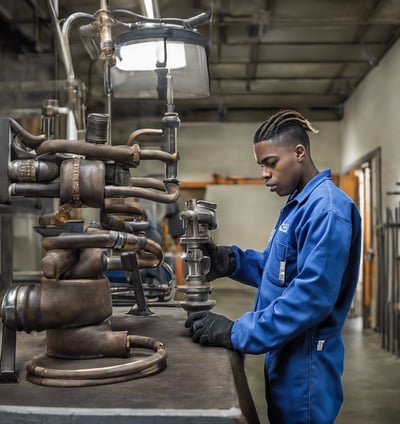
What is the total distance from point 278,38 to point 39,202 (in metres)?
3.42

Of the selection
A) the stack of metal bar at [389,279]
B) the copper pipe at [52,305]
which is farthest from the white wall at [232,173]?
the copper pipe at [52,305]

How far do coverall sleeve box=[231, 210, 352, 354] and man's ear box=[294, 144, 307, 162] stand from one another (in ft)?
0.82

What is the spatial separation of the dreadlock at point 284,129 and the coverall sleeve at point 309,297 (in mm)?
284

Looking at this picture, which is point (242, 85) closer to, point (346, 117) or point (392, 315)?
point (346, 117)

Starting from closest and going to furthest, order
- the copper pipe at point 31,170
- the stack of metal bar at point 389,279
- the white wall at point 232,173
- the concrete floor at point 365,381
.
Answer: the copper pipe at point 31,170 < the concrete floor at point 365,381 < the stack of metal bar at point 389,279 < the white wall at point 232,173

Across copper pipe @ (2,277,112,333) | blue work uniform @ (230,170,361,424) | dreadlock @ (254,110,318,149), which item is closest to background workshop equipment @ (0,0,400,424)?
copper pipe @ (2,277,112,333)

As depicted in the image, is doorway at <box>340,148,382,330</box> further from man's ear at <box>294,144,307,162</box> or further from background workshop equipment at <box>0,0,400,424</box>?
man's ear at <box>294,144,307,162</box>

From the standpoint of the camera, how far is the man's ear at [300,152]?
1.51 metres

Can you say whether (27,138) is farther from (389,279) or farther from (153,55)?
(389,279)

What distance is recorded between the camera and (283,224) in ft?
4.90

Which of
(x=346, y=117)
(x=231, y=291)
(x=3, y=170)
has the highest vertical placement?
(x=346, y=117)

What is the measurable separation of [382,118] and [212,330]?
512 centimetres

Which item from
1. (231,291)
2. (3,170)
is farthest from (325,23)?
(231,291)

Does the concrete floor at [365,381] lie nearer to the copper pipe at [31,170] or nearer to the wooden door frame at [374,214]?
the wooden door frame at [374,214]
